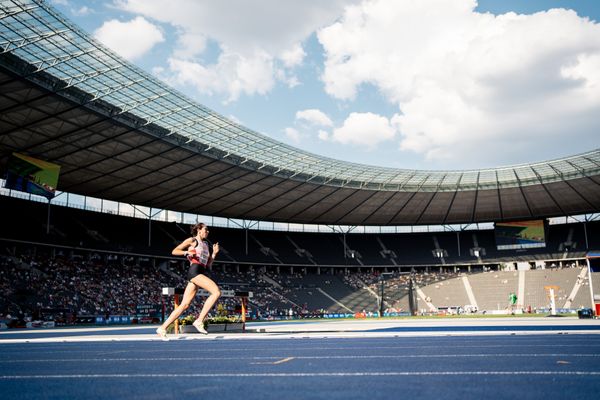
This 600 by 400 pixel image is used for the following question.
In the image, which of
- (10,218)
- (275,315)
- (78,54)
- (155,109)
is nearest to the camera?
(78,54)

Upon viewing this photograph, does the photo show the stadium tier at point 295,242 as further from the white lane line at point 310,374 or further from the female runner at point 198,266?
the white lane line at point 310,374

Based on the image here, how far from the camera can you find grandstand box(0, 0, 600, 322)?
32.0 m

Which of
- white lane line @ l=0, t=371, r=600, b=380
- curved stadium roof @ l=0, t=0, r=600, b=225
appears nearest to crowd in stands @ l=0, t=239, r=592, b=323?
curved stadium roof @ l=0, t=0, r=600, b=225

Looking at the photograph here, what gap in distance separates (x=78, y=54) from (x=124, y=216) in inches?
1328

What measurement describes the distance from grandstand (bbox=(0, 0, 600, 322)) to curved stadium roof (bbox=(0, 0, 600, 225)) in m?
0.14

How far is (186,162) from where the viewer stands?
142ft

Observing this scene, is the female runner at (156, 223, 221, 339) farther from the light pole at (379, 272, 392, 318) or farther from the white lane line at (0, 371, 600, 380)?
the light pole at (379, 272, 392, 318)

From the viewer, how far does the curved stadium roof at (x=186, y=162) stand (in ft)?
93.9

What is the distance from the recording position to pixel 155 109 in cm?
3559

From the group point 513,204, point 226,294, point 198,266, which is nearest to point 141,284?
point 226,294

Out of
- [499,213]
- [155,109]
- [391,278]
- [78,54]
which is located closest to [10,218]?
[155,109]

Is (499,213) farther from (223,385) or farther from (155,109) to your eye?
(223,385)

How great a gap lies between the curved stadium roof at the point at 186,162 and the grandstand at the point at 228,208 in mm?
137

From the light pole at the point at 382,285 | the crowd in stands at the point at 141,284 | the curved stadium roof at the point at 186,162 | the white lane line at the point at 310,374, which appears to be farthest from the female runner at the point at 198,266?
the light pole at the point at 382,285
